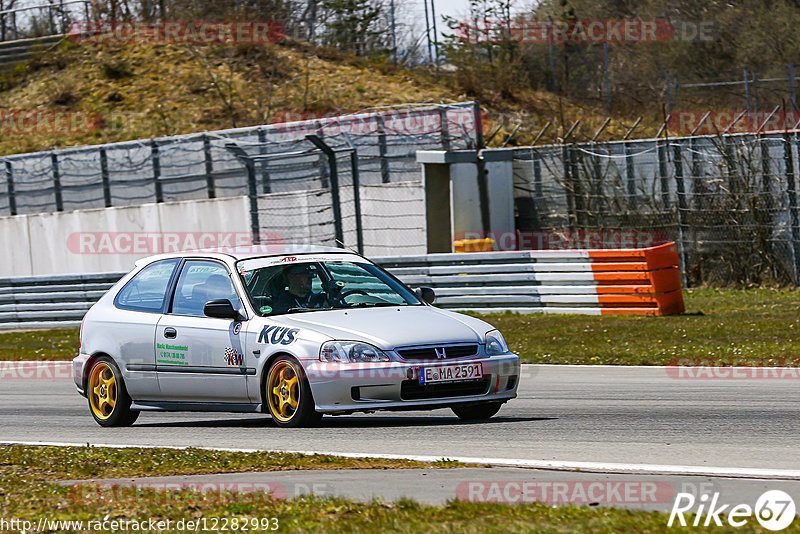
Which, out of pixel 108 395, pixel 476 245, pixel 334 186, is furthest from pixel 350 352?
pixel 476 245

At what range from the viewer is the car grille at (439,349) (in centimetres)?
880

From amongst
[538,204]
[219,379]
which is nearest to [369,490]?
[219,379]

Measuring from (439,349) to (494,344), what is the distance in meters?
0.57

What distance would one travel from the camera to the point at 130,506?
602 centimetres

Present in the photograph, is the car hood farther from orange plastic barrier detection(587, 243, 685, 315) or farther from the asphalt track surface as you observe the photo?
orange plastic barrier detection(587, 243, 685, 315)

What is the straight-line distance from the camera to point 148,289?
10.6 metres

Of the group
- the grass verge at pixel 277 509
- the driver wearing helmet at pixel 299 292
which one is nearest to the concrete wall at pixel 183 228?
the driver wearing helmet at pixel 299 292

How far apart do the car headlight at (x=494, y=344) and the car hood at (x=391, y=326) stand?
0.20 ft


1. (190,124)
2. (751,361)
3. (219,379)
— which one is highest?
(190,124)

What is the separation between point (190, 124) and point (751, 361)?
2917cm

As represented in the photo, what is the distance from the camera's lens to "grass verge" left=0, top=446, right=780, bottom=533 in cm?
514

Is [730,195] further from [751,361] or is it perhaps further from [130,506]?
[130,506]

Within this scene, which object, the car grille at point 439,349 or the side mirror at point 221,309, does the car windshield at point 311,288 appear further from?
the car grille at point 439,349

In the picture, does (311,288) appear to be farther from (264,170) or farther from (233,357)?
(264,170)
